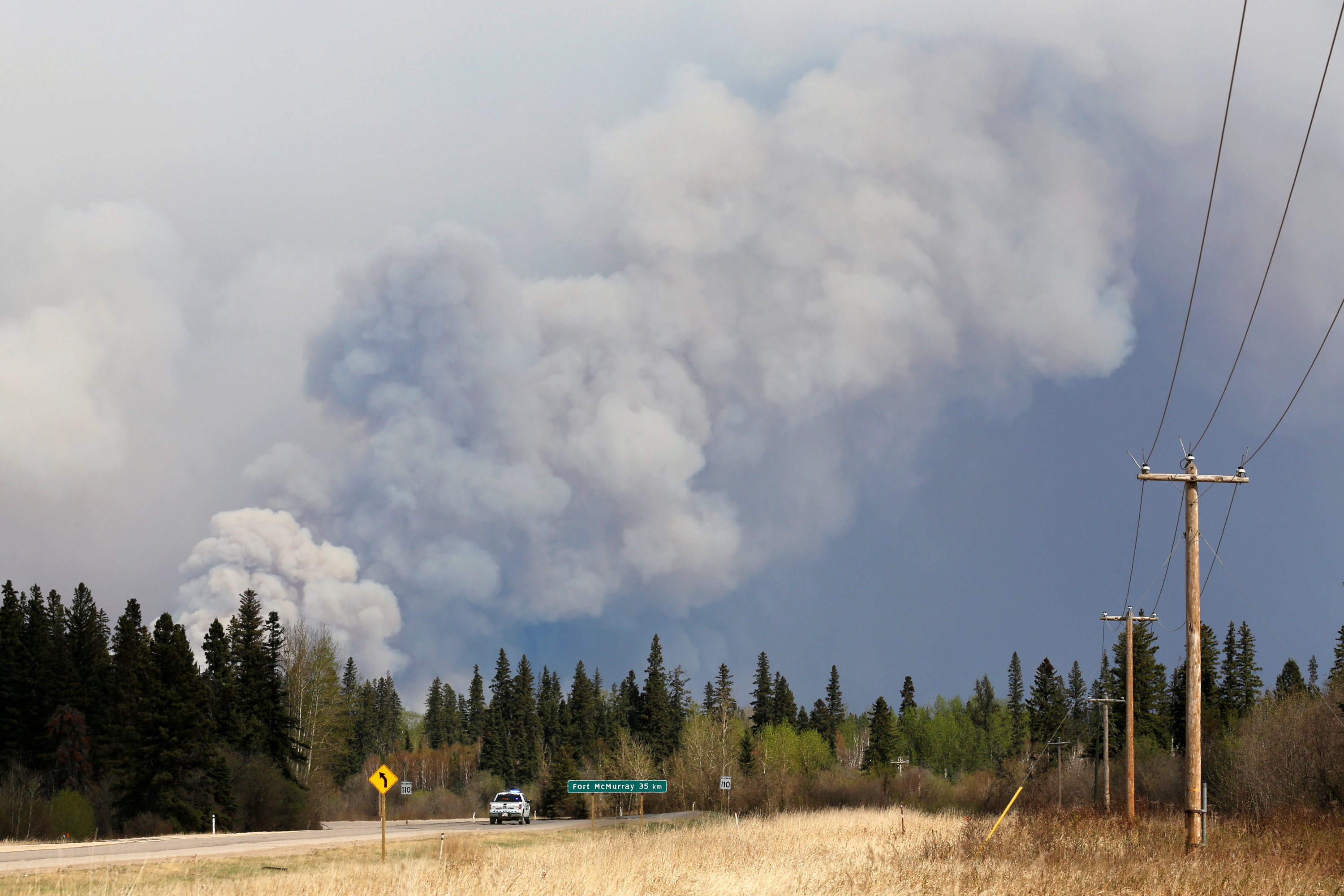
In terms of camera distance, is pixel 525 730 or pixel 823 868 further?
pixel 525 730

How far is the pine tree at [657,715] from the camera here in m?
125

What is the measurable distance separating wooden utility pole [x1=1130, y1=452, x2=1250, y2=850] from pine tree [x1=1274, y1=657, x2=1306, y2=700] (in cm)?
6748

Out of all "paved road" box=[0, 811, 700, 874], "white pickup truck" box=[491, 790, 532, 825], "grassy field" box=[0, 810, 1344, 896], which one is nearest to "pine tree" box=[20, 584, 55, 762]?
"paved road" box=[0, 811, 700, 874]

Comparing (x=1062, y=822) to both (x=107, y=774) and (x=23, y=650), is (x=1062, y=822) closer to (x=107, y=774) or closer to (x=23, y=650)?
(x=107, y=774)

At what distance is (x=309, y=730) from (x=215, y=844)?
43856 mm

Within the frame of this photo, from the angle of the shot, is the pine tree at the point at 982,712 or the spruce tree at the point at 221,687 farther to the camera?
the pine tree at the point at 982,712

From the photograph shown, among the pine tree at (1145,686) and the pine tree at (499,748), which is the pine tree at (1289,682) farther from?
the pine tree at (499,748)

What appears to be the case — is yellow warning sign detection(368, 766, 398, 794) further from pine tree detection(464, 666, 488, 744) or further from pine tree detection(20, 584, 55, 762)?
pine tree detection(464, 666, 488, 744)

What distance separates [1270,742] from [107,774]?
70.1m

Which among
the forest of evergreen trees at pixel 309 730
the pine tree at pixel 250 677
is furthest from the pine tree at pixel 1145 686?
the pine tree at pixel 250 677

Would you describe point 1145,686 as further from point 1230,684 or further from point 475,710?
point 475,710

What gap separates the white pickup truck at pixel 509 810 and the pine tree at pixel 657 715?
48.2 m

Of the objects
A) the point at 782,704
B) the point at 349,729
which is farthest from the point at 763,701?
the point at 349,729

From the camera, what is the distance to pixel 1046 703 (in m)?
123
